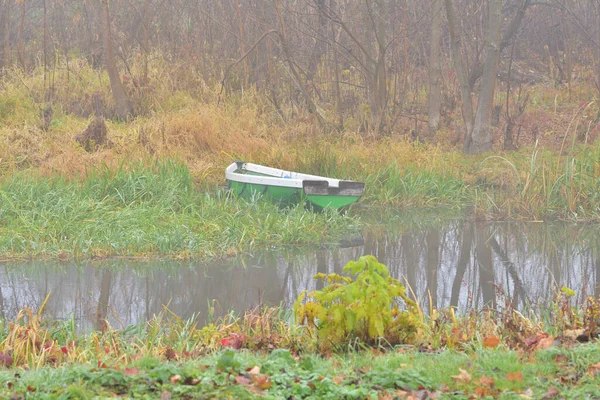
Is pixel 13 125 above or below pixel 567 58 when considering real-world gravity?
below

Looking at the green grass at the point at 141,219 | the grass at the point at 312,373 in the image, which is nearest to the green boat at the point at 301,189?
the green grass at the point at 141,219

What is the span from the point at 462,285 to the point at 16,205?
6369mm

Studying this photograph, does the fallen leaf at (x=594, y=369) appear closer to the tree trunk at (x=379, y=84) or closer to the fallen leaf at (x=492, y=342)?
the fallen leaf at (x=492, y=342)

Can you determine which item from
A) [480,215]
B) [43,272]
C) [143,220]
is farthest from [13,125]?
[480,215]

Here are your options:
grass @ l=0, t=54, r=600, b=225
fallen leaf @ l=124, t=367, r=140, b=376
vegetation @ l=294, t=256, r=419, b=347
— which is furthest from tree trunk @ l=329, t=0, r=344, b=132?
fallen leaf @ l=124, t=367, r=140, b=376

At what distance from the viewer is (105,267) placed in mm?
9938

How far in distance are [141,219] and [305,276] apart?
2.88 meters

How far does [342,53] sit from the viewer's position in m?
19.3

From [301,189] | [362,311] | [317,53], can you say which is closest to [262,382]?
[362,311]

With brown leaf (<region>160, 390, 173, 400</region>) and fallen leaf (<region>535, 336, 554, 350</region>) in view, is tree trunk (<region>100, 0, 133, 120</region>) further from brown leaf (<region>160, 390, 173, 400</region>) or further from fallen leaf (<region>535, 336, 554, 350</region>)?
brown leaf (<region>160, 390, 173, 400</region>)

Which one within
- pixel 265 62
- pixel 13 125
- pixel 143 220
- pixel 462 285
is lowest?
pixel 462 285

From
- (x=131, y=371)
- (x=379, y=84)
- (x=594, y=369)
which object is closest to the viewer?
(x=131, y=371)

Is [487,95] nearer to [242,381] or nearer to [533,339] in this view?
[533,339]

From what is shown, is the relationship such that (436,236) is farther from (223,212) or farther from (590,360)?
(590,360)
